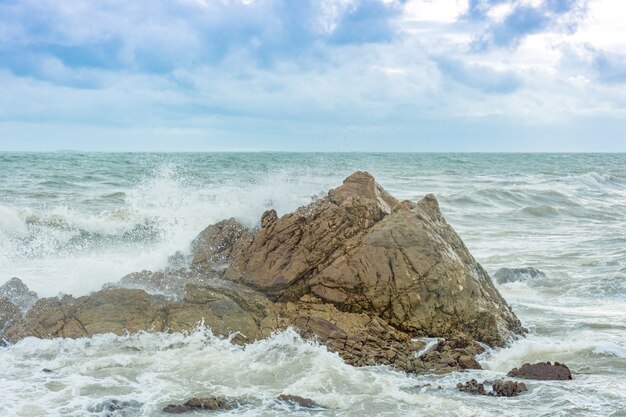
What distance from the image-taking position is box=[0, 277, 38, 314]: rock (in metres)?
8.98

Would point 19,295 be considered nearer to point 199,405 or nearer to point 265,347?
point 265,347

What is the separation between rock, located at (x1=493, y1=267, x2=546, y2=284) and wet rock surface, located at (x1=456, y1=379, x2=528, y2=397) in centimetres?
606

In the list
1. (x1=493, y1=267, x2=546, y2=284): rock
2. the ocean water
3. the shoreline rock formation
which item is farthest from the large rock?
(x1=493, y1=267, x2=546, y2=284): rock

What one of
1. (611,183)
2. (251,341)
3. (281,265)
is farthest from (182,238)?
(611,183)

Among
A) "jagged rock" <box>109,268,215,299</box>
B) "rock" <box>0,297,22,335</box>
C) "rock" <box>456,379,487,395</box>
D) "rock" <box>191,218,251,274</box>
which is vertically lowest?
"rock" <box>456,379,487,395</box>

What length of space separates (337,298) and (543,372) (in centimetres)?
265

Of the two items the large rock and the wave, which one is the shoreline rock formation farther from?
the wave

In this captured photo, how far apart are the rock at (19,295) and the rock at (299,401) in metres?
4.16

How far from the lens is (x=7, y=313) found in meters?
8.77

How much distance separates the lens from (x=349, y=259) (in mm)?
8883

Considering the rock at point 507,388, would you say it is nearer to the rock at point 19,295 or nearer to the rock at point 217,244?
the rock at point 217,244

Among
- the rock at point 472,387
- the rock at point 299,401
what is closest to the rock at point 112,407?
the rock at point 299,401

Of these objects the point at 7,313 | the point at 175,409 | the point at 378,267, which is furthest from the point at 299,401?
the point at 7,313

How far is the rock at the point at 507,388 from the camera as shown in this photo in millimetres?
6957
